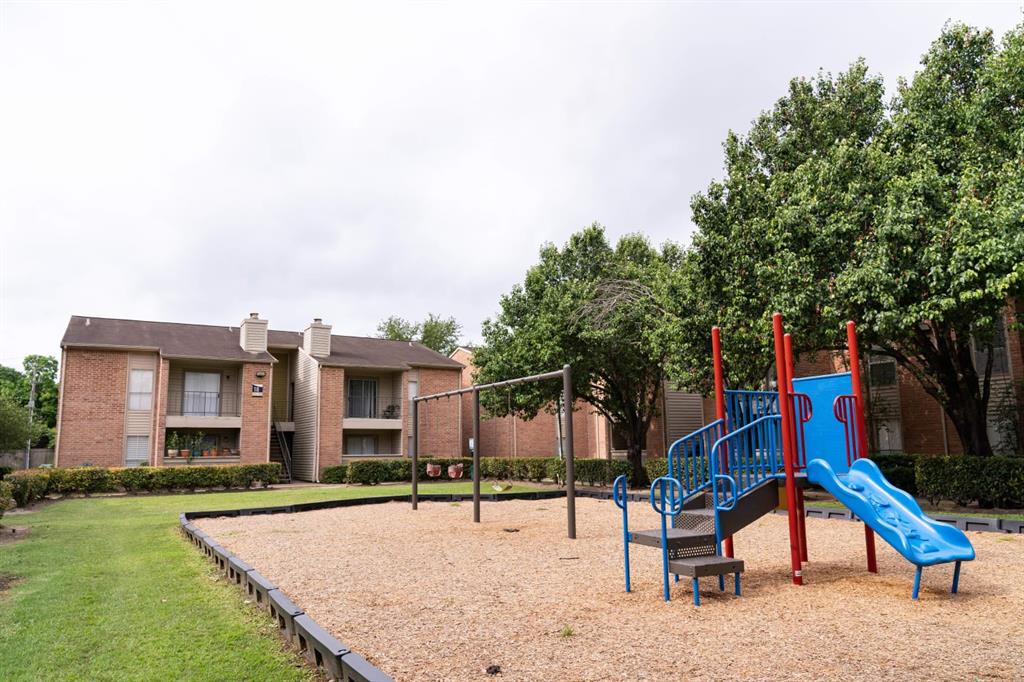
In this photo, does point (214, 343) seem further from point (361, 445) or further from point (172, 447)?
point (361, 445)

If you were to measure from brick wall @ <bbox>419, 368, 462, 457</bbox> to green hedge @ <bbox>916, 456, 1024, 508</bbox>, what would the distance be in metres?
22.2

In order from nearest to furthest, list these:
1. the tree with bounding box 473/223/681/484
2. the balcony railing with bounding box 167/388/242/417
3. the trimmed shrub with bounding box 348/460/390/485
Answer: the tree with bounding box 473/223/681/484 < the trimmed shrub with bounding box 348/460/390/485 < the balcony railing with bounding box 167/388/242/417

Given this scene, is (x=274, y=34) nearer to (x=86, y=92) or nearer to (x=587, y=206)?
(x=86, y=92)

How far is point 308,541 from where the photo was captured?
36.1ft

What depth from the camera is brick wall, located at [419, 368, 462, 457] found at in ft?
111

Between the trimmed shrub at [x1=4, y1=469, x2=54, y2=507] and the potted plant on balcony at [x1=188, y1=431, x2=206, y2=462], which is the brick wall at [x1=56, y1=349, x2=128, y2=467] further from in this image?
the trimmed shrub at [x1=4, y1=469, x2=54, y2=507]

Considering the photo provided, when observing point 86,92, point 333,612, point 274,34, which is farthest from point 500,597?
point 86,92

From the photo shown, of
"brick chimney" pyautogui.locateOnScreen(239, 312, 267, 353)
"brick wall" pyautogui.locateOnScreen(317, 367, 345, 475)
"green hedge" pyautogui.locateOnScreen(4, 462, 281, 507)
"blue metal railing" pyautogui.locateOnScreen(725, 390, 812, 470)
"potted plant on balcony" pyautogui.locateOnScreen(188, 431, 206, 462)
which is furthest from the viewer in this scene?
"brick chimney" pyautogui.locateOnScreen(239, 312, 267, 353)

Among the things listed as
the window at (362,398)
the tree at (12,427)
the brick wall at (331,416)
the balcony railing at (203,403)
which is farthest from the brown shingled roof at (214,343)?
the tree at (12,427)

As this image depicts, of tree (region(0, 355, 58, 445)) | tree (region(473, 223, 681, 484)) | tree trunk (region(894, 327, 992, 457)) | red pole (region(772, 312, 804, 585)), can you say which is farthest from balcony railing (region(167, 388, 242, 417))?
tree (region(0, 355, 58, 445))

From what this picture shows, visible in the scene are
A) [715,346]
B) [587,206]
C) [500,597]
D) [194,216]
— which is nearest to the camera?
[500,597]

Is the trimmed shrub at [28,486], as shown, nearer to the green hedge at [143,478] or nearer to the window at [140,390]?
the green hedge at [143,478]

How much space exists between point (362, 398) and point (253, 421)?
5.82 meters

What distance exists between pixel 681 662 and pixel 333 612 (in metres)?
3.24
